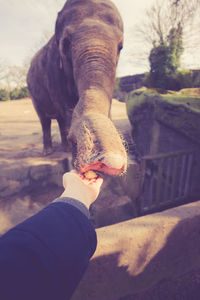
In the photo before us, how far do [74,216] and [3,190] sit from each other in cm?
268

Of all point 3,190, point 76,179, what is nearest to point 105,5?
point 76,179

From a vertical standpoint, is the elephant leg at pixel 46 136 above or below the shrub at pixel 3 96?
below

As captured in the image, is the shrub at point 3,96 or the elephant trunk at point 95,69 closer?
the elephant trunk at point 95,69

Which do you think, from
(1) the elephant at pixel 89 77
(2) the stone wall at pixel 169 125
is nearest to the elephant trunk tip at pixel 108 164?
(1) the elephant at pixel 89 77

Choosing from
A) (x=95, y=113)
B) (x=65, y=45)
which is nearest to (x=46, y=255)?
(x=95, y=113)

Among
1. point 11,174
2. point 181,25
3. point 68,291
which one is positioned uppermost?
point 181,25

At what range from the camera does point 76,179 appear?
3.17ft

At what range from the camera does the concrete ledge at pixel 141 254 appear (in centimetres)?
151

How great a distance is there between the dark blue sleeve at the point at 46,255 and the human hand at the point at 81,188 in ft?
0.51

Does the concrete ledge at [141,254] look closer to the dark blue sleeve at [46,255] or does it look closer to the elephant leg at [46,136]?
the dark blue sleeve at [46,255]

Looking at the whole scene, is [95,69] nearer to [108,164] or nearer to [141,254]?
[108,164]

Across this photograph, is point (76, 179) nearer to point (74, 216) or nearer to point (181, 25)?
point (74, 216)

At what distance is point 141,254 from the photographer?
1.61 m

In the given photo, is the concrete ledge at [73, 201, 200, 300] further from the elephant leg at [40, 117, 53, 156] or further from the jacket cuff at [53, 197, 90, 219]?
the elephant leg at [40, 117, 53, 156]
